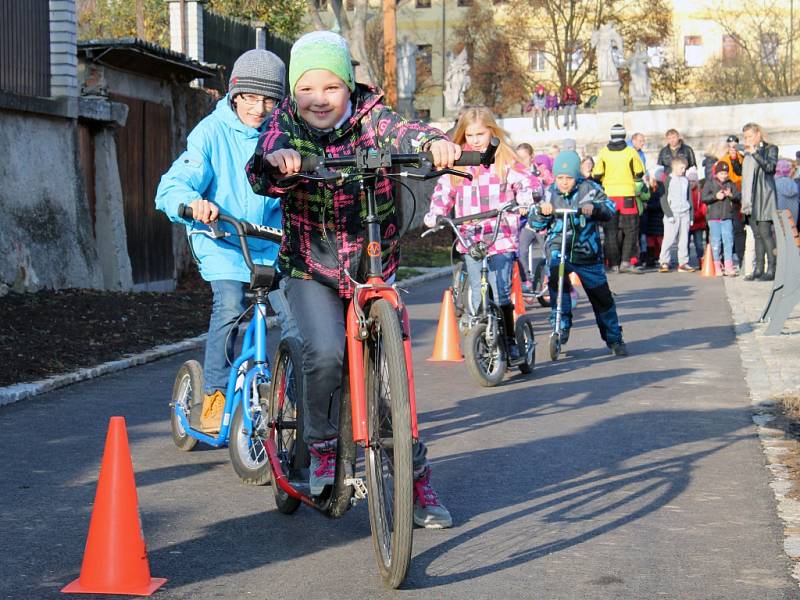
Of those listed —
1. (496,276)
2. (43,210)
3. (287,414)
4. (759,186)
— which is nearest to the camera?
(287,414)

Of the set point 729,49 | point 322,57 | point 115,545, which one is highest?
point 729,49

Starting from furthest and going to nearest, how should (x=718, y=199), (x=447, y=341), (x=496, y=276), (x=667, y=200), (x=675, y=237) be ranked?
(x=675, y=237) → (x=667, y=200) → (x=718, y=199) → (x=447, y=341) → (x=496, y=276)

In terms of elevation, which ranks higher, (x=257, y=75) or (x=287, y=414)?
(x=257, y=75)

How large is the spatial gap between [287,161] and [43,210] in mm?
11545

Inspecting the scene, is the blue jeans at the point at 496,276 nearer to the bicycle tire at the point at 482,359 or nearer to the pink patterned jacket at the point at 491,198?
the pink patterned jacket at the point at 491,198

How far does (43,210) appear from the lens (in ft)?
52.9

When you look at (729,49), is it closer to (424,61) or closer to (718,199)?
(424,61)

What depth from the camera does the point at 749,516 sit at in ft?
20.7

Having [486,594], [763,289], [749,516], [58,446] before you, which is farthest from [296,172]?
[763,289]

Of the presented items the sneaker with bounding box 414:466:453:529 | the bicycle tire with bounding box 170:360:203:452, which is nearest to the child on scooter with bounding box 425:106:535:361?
the bicycle tire with bounding box 170:360:203:452

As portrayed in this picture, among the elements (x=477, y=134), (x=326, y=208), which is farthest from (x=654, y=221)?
(x=326, y=208)

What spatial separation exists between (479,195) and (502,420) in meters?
2.46

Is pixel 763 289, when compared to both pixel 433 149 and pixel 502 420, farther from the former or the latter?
pixel 433 149

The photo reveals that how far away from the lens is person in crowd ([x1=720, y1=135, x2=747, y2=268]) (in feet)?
72.7
